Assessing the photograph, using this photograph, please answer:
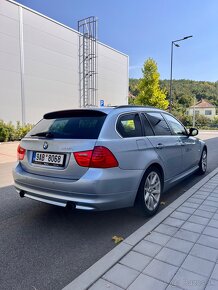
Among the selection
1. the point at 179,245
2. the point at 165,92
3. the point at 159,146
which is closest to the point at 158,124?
the point at 159,146

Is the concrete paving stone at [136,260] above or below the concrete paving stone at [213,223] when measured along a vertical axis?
below

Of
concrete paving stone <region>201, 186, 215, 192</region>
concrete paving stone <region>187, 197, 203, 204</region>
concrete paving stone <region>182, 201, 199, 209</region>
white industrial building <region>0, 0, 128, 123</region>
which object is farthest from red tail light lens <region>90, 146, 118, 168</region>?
white industrial building <region>0, 0, 128, 123</region>

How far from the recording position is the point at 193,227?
135 inches

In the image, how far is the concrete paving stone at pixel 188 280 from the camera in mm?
2272

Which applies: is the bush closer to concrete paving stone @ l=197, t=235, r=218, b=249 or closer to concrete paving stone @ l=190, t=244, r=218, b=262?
concrete paving stone @ l=197, t=235, r=218, b=249

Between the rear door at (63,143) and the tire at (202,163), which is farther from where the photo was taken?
the tire at (202,163)

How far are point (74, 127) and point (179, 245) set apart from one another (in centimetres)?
194

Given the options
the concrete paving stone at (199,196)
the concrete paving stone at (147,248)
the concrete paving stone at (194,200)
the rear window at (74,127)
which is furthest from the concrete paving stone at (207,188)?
the rear window at (74,127)

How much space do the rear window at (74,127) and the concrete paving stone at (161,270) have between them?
153 centimetres

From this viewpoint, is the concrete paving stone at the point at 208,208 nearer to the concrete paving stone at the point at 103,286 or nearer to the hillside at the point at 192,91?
the concrete paving stone at the point at 103,286

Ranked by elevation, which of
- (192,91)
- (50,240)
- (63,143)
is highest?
(192,91)

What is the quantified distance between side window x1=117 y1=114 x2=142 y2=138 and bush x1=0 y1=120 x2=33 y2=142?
12.8m

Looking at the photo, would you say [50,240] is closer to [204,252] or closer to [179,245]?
[179,245]

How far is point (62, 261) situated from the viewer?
8.87 feet
